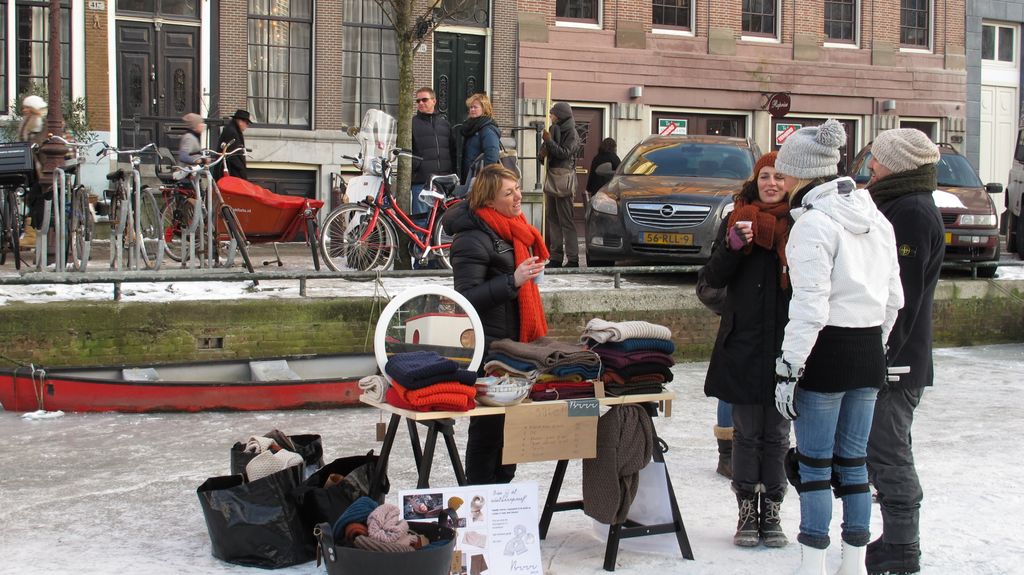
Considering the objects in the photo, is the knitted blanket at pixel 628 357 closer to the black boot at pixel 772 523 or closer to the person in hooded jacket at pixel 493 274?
the person in hooded jacket at pixel 493 274

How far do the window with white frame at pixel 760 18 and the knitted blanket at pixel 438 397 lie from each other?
2069cm

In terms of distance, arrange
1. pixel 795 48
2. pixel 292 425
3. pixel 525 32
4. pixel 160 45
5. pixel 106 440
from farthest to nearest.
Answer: pixel 795 48, pixel 525 32, pixel 160 45, pixel 292 425, pixel 106 440

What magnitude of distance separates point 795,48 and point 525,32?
6.29 m

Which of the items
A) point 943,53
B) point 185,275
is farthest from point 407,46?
point 943,53

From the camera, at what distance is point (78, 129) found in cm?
1781

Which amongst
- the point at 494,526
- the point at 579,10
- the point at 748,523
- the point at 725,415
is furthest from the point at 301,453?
the point at 579,10

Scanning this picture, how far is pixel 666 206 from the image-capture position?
494 inches

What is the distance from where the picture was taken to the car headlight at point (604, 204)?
42.4 feet

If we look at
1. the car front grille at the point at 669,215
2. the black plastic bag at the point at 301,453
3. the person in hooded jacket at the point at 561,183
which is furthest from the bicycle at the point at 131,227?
the black plastic bag at the point at 301,453

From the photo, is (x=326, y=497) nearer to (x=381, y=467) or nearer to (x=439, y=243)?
(x=381, y=467)

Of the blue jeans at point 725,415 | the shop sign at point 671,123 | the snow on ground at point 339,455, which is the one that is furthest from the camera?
the shop sign at point 671,123

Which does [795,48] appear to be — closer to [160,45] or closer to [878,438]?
[160,45]

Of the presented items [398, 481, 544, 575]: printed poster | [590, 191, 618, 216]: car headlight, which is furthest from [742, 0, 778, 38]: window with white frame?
[398, 481, 544, 575]: printed poster

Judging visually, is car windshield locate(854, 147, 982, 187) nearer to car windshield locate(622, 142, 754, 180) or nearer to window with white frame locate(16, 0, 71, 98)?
car windshield locate(622, 142, 754, 180)
